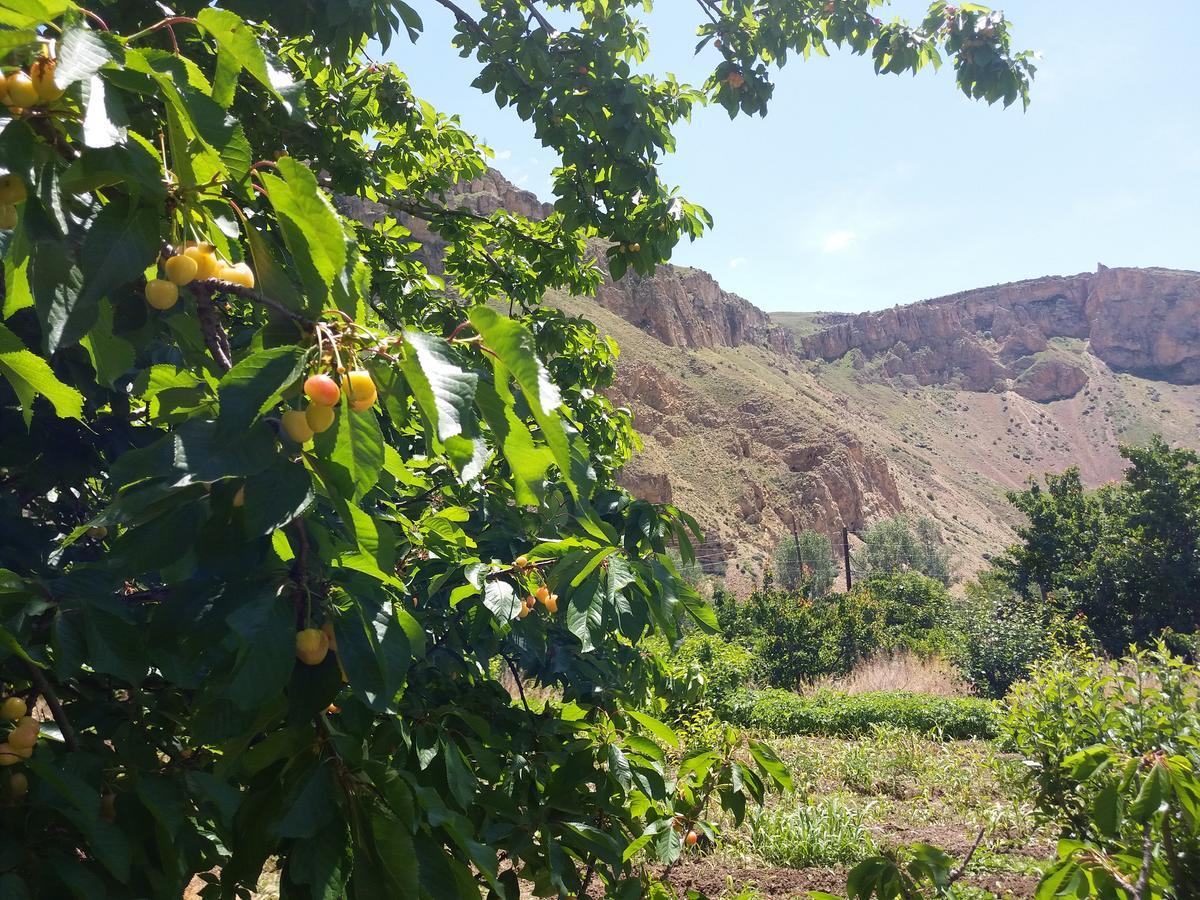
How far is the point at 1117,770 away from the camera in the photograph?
7.43 feet

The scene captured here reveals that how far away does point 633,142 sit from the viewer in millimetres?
2895

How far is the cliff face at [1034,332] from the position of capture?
93562mm

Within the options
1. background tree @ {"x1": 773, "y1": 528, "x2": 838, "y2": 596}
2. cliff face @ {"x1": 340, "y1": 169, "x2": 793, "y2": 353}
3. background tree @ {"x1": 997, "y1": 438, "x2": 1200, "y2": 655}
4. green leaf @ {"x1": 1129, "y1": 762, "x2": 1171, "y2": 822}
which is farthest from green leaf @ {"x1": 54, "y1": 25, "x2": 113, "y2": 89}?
cliff face @ {"x1": 340, "y1": 169, "x2": 793, "y2": 353}

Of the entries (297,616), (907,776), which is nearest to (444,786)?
(297,616)

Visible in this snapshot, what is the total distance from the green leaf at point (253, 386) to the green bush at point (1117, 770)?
157 cm

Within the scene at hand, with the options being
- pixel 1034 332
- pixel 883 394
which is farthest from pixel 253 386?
pixel 1034 332

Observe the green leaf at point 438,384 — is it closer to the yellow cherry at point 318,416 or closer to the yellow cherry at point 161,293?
the yellow cherry at point 318,416

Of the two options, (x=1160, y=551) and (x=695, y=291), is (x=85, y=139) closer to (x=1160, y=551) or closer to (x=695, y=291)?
(x=1160, y=551)

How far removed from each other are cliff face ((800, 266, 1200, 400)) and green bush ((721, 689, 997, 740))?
8848cm

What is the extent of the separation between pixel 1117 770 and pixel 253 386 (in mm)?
2626

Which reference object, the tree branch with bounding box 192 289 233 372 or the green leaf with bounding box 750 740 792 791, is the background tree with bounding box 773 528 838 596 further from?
the tree branch with bounding box 192 289 233 372

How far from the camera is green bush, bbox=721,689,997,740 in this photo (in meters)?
10.1

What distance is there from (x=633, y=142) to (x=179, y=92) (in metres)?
2.32

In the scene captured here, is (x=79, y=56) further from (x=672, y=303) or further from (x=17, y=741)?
(x=672, y=303)
